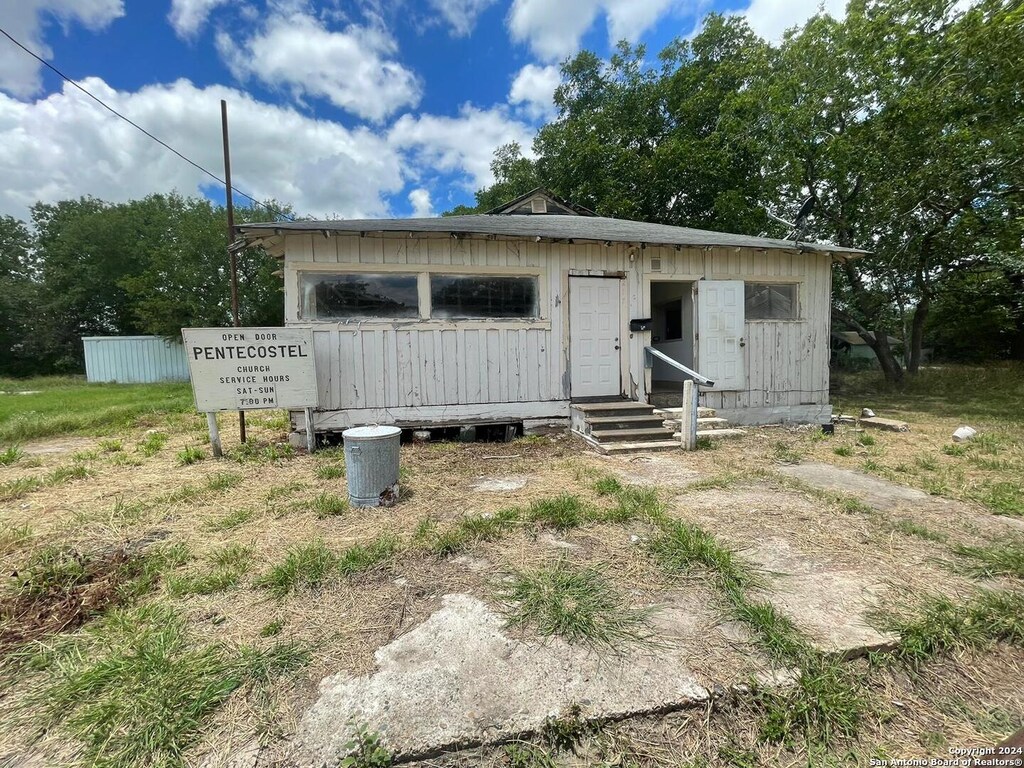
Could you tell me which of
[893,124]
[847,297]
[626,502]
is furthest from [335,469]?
[847,297]

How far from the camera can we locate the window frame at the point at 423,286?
548 cm

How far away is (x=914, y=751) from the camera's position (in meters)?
1.47

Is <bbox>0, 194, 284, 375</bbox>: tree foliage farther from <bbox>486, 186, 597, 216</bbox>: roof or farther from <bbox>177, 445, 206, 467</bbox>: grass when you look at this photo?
<bbox>177, 445, 206, 467</bbox>: grass

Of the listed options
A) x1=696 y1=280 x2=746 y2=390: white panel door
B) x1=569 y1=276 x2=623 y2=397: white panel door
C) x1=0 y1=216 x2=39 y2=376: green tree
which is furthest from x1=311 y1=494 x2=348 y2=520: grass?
x1=0 y1=216 x2=39 y2=376: green tree

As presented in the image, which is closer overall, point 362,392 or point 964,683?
point 964,683

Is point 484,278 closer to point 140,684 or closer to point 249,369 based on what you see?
point 249,369

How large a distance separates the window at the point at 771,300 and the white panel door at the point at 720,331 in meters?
0.36

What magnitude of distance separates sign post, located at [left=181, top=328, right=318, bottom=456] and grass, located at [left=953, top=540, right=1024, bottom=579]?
5.98m

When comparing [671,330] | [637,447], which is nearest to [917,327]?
[671,330]

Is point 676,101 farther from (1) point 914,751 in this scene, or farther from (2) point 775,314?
(1) point 914,751

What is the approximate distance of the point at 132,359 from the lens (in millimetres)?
17938

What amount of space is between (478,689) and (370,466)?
87.7 inches

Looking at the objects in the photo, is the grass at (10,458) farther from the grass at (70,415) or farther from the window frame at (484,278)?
the window frame at (484,278)

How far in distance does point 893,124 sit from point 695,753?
15.4 metres
